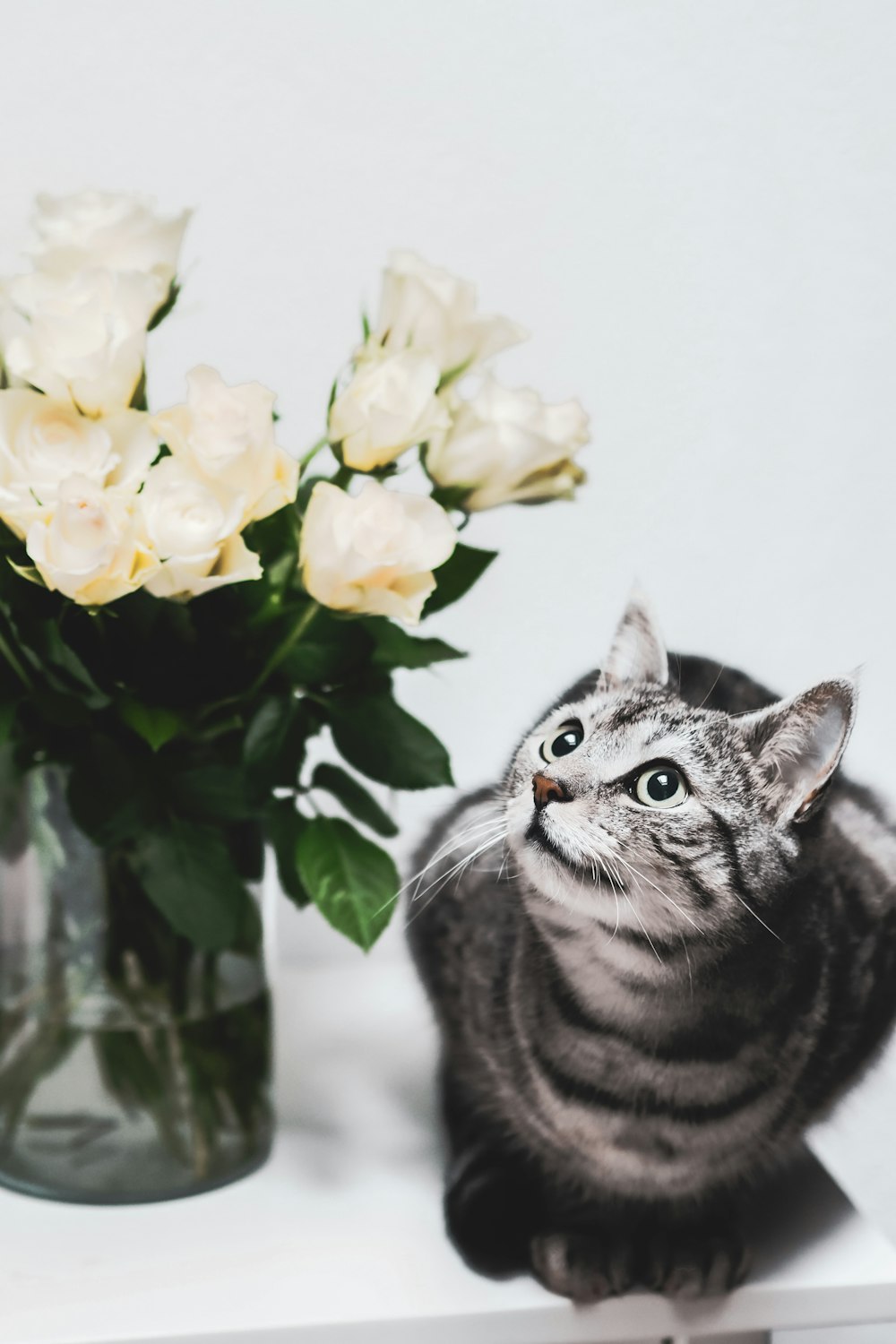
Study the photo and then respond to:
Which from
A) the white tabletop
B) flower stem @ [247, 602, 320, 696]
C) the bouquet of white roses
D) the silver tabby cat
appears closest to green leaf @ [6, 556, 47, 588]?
the bouquet of white roses

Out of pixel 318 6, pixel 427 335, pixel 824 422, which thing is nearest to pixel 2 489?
pixel 427 335

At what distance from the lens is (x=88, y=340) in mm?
540

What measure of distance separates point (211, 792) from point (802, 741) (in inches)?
11.2

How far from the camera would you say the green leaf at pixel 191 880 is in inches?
24.0

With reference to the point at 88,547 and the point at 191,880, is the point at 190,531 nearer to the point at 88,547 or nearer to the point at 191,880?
the point at 88,547

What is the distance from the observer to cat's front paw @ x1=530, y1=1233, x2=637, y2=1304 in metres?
0.56

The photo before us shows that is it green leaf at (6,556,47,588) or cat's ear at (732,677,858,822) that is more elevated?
cat's ear at (732,677,858,822)

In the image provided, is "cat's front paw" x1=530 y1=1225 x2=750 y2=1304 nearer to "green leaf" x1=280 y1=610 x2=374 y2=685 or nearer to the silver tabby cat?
the silver tabby cat

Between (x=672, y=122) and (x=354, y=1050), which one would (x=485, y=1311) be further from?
(x=672, y=122)

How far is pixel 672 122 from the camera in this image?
90 centimetres

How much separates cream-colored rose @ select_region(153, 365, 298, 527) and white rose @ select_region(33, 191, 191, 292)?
0.08m

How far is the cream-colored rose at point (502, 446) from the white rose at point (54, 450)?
0.14 meters

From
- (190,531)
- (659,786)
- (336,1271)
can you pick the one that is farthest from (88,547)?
(336,1271)

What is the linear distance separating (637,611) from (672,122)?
485 millimetres
